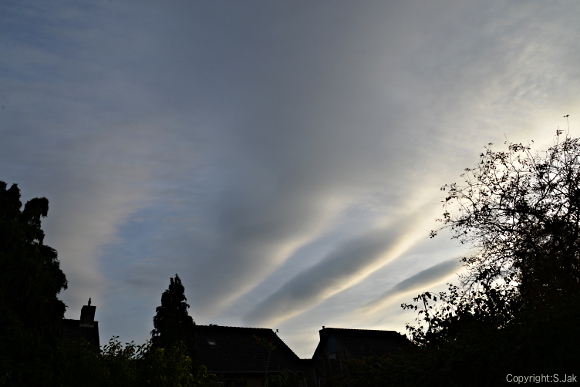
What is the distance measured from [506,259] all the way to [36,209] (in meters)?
18.2

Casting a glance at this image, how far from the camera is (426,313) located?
13.9 metres

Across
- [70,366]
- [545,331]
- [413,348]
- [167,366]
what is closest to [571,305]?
[545,331]

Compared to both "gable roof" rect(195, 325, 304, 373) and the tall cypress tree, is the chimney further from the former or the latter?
the tall cypress tree

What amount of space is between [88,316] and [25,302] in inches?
785

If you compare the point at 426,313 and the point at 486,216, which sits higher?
the point at 486,216

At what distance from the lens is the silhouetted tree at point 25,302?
10.9m

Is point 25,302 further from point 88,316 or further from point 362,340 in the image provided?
point 362,340

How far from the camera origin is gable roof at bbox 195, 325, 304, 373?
2884cm

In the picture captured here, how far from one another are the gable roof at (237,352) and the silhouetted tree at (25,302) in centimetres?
1666

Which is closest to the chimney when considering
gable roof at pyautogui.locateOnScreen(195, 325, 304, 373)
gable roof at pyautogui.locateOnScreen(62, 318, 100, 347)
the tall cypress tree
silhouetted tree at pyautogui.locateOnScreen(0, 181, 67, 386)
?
gable roof at pyautogui.locateOnScreen(62, 318, 100, 347)

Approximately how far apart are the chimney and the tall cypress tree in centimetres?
1192

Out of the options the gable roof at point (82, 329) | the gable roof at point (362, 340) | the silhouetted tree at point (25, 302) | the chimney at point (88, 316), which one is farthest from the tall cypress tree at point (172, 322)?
the gable roof at point (362, 340)

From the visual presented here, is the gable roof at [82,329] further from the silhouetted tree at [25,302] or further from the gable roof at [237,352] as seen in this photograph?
the silhouetted tree at [25,302]

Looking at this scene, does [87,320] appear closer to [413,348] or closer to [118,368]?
[118,368]
